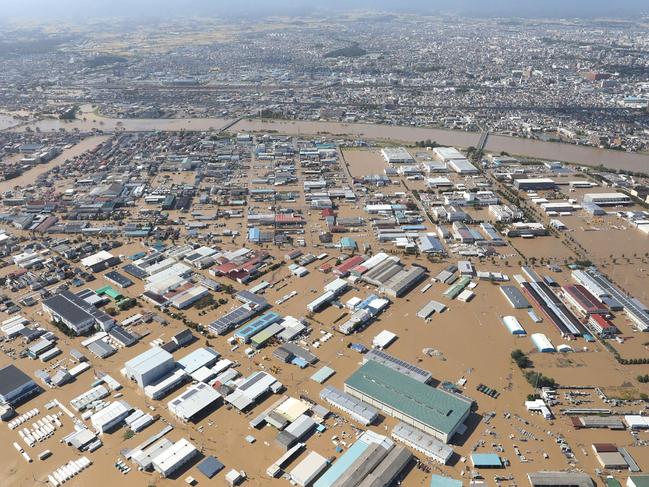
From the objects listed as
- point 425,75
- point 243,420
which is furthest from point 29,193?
point 425,75

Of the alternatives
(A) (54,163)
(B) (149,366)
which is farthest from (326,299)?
(A) (54,163)

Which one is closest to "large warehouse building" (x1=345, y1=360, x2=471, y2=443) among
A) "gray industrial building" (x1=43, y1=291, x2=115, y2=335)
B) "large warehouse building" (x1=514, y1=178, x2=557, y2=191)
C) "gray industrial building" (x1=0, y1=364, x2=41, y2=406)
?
"gray industrial building" (x1=43, y1=291, x2=115, y2=335)

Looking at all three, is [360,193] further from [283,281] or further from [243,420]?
[243,420]

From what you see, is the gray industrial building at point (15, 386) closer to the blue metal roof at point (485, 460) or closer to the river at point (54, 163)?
the blue metal roof at point (485, 460)

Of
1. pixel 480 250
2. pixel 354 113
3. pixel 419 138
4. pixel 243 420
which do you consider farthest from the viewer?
pixel 354 113

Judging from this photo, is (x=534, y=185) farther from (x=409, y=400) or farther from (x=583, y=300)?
(x=409, y=400)

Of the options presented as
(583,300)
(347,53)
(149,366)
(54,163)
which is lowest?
(583,300)
